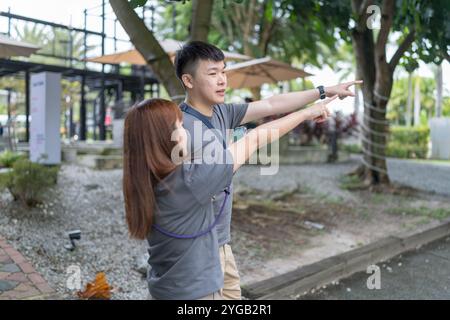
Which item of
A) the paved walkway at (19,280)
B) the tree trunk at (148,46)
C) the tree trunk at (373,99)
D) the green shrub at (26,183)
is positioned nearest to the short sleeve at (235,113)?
the paved walkway at (19,280)

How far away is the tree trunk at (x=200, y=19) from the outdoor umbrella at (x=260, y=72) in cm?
219

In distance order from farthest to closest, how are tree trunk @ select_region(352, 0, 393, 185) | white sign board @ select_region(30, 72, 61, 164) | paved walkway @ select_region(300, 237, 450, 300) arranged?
tree trunk @ select_region(352, 0, 393, 185) < white sign board @ select_region(30, 72, 61, 164) < paved walkway @ select_region(300, 237, 450, 300)

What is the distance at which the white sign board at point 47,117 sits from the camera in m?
6.57

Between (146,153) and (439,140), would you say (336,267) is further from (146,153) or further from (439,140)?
(439,140)

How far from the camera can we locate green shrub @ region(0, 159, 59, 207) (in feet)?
15.1

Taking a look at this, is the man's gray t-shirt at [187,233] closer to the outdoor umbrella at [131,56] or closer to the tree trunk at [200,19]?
the tree trunk at [200,19]

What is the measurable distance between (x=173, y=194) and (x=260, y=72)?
691cm

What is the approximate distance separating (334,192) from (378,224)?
6.76ft

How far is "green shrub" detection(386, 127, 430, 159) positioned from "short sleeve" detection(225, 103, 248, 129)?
1670 centimetres

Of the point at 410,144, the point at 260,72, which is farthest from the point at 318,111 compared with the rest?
the point at 410,144

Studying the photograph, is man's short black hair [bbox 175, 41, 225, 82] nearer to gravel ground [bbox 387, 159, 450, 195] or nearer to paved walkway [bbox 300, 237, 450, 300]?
paved walkway [bbox 300, 237, 450, 300]

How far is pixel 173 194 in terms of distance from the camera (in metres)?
1.42

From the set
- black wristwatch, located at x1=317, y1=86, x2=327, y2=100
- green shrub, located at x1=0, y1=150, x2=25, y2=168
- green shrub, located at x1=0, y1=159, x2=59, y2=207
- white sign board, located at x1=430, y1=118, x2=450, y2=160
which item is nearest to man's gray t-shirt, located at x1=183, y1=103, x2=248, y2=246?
black wristwatch, located at x1=317, y1=86, x2=327, y2=100
